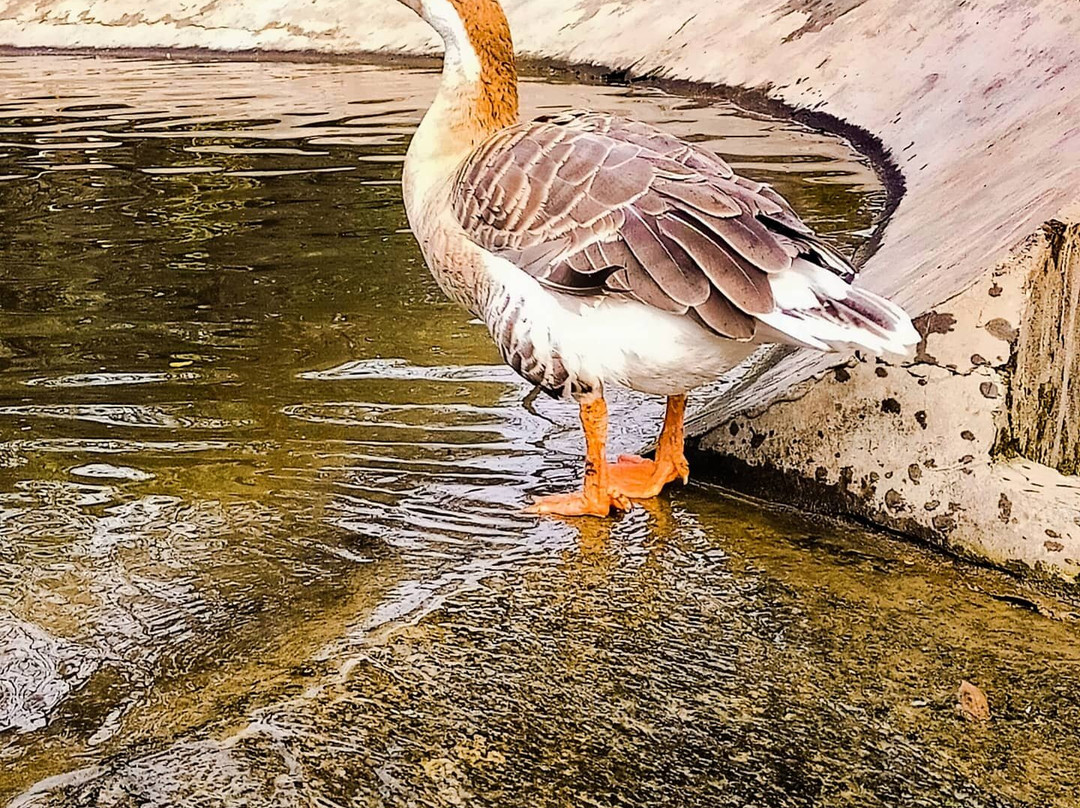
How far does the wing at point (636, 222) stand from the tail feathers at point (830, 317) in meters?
0.04

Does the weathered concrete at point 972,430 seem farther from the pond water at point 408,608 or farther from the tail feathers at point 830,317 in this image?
the tail feathers at point 830,317

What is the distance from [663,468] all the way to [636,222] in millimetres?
871

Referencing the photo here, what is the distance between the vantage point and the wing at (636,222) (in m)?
3.24

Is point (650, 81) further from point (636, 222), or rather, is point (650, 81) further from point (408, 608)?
point (408, 608)

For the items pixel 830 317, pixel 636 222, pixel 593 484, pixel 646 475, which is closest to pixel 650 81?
pixel 646 475

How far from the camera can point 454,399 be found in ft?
16.0

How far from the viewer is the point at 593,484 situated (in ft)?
12.2

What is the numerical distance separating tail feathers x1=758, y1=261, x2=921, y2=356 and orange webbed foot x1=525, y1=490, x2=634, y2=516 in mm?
740

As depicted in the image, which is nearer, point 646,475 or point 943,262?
point 646,475

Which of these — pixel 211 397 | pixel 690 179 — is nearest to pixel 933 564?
pixel 690 179

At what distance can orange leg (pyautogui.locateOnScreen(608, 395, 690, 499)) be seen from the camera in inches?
152

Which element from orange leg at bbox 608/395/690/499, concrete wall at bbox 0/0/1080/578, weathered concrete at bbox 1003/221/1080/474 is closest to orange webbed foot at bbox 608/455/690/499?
orange leg at bbox 608/395/690/499

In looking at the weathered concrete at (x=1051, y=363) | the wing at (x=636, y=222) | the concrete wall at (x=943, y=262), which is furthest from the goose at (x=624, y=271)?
the weathered concrete at (x=1051, y=363)

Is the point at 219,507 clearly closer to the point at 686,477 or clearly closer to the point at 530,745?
the point at 686,477
